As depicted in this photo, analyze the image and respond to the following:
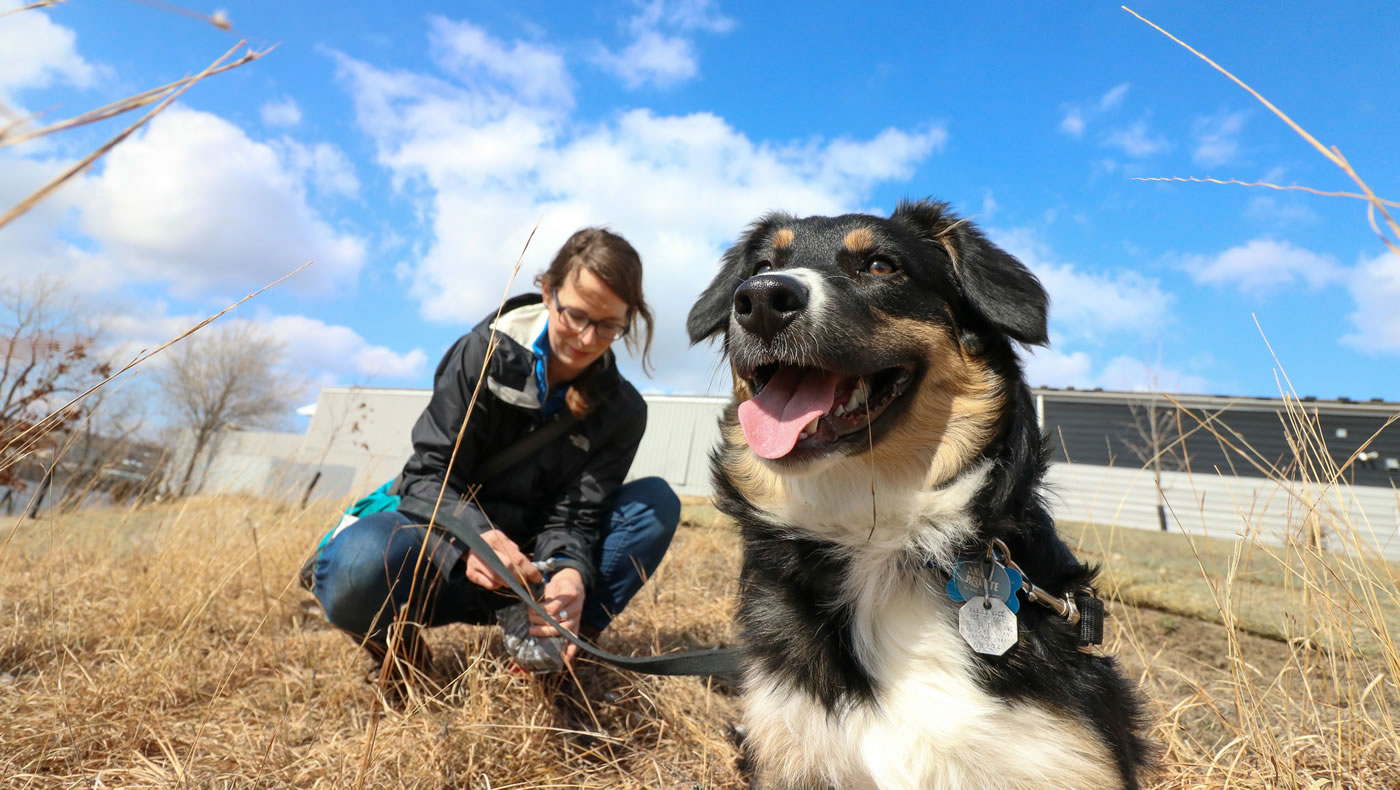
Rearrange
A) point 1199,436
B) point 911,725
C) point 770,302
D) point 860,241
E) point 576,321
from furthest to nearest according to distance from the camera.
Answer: point 1199,436 < point 576,321 < point 860,241 < point 770,302 < point 911,725

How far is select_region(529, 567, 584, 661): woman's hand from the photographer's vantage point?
277 centimetres

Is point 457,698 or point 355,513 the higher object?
point 355,513

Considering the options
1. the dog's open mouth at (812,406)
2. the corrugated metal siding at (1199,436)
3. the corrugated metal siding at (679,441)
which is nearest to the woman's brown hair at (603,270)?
the dog's open mouth at (812,406)

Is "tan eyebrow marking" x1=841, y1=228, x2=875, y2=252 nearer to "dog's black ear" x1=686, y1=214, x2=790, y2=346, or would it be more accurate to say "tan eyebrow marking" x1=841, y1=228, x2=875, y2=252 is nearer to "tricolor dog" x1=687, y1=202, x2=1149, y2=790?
"tricolor dog" x1=687, y1=202, x2=1149, y2=790

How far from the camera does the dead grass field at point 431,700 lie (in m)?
2.15

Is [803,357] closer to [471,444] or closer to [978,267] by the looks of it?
[978,267]

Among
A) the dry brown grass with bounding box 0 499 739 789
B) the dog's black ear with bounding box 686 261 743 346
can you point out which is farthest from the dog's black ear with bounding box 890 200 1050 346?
the dry brown grass with bounding box 0 499 739 789

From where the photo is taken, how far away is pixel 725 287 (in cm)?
288

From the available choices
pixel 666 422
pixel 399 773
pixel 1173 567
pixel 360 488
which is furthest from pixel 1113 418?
pixel 399 773

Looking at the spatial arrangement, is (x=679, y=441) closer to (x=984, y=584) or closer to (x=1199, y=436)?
(x=1199, y=436)

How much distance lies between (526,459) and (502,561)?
77 centimetres

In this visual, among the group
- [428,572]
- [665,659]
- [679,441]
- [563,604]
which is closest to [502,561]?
[563,604]

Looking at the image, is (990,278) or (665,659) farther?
(665,659)

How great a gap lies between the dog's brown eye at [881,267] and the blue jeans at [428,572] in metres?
1.77
